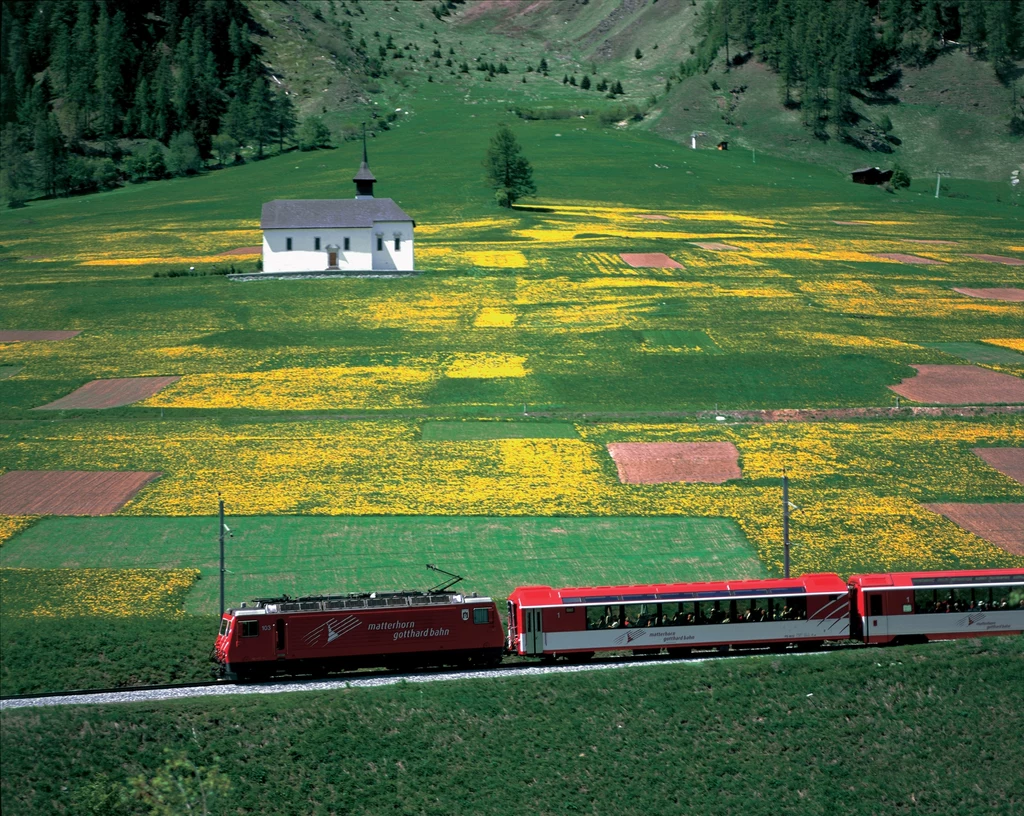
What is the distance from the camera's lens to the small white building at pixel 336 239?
109312mm

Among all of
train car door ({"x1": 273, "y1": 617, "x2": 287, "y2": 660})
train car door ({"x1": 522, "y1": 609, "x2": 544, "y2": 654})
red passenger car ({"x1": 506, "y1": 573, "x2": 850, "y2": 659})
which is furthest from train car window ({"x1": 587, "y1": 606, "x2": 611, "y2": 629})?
train car door ({"x1": 273, "y1": 617, "x2": 287, "y2": 660})

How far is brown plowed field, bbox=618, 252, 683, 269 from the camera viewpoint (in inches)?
4432

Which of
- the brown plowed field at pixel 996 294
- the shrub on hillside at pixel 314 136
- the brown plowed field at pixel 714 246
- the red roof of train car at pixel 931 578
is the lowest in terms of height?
the brown plowed field at pixel 996 294

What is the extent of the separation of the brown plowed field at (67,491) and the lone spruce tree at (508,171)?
8760cm

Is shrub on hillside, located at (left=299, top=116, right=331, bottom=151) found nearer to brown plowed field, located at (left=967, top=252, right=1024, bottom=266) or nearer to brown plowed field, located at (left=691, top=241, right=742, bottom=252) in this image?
brown plowed field, located at (left=691, top=241, right=742, bottom=252)

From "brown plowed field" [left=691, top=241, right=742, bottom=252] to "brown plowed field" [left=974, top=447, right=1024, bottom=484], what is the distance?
2303 inches

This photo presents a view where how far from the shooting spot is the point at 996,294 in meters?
104

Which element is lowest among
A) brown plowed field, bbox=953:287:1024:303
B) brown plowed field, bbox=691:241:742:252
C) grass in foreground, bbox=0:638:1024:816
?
grass in foreground, bbox=0:638:1024:816

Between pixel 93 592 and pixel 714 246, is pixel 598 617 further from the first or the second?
pixel 714 246

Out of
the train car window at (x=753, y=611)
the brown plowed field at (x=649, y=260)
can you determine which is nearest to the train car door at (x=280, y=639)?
the train car window at (x=753, y=611)

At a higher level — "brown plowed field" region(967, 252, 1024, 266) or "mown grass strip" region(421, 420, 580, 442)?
"brown plowed field" region(967, 252, 1024, 266)

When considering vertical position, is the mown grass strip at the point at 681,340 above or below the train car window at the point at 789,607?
below

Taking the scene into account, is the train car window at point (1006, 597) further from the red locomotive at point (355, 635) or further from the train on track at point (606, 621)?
the red locomotive at point (355, 635)

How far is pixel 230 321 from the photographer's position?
93.9 metres
